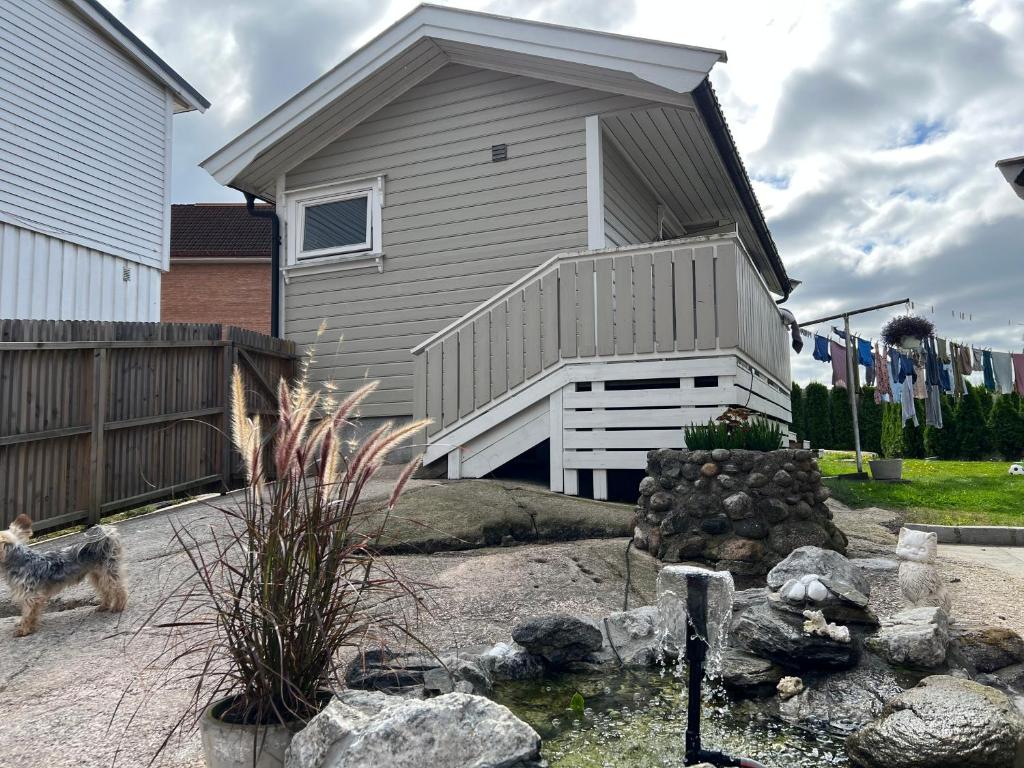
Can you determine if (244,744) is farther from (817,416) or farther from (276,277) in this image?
(817,416)

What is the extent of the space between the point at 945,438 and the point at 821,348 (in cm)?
792

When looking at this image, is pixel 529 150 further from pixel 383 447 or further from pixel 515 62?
pixel 383 447

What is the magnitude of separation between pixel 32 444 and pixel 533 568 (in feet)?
15.9

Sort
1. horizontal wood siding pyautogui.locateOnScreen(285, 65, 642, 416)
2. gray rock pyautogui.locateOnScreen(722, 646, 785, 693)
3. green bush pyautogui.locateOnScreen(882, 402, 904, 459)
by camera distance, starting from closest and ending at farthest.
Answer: gray rock pyautogui.locateOnScreen(722, 646, 785, 693) → horizontal wood siding pyautogui.locateOnScreen(285, 65, 642, 416) → green bush pyautogui.locateOnScreen(882, 402, 904, 459)

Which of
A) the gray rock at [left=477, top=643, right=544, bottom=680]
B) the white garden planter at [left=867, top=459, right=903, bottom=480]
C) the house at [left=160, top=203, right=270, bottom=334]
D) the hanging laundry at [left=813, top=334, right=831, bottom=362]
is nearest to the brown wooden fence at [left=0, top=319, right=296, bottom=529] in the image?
the gray rock at [left=477, top=643, right=544, bottom=680]

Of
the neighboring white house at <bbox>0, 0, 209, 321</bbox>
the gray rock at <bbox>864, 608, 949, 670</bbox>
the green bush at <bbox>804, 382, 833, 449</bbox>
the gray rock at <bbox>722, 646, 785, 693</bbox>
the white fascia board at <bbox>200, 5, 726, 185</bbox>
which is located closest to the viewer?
the gray rock at <bbox>722, 646, 785, 693</bbox>

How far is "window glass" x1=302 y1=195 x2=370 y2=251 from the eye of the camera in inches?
393

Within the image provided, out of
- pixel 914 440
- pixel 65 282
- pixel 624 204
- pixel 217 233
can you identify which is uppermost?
pixel 217 233

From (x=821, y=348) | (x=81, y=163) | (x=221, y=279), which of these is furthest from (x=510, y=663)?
(x=221, y=279)

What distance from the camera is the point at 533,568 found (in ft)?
15.2

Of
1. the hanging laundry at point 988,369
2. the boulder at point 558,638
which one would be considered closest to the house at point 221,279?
the hanging laundry at point 988,369

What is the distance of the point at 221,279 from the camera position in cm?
2225

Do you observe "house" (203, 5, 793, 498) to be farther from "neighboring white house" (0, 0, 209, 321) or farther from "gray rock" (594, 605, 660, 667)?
"neighboring white house" (0, 0, 209, 321)

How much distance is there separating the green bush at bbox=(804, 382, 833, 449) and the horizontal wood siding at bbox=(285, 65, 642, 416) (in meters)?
14.8
